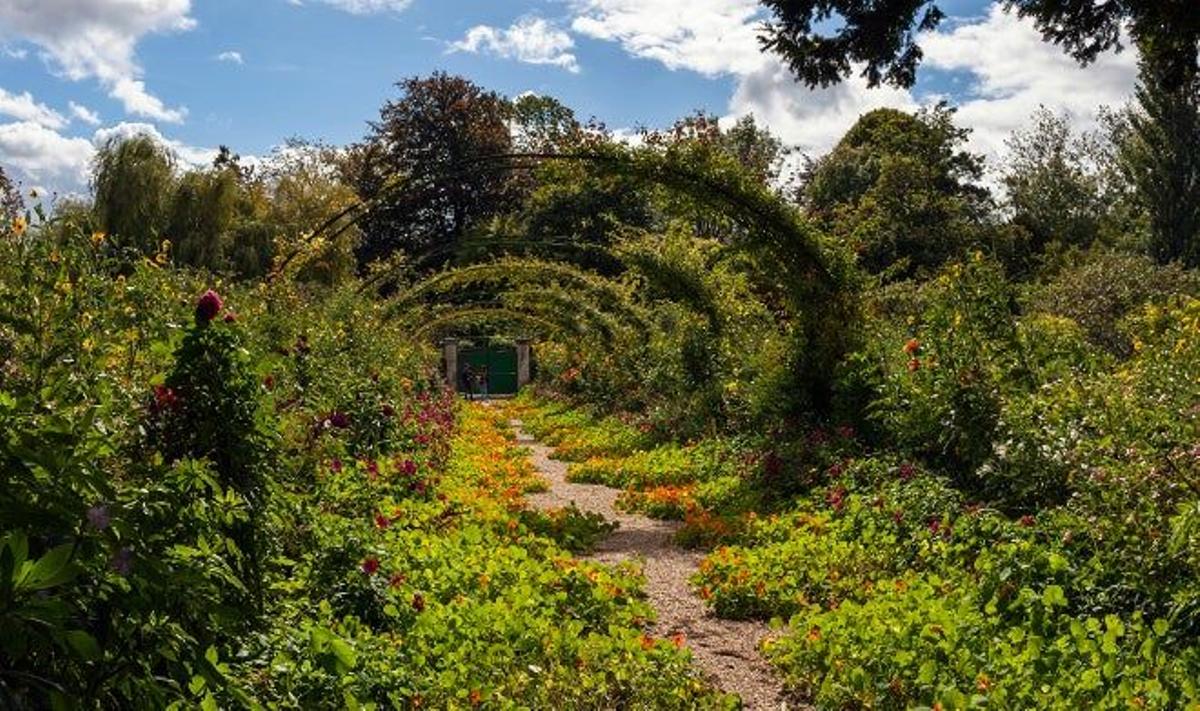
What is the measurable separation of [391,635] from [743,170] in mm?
7526

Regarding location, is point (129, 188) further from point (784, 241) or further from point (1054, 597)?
point (1054, 597)

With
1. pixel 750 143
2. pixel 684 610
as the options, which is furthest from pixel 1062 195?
pixel 684 610

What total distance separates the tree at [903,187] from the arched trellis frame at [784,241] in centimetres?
1700

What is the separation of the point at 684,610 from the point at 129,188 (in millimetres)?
23061

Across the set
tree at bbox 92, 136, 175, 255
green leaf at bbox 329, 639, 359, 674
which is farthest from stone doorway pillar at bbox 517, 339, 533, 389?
green leaf at bbox 329, 639, 359, 674

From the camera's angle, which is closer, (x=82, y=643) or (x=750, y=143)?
(x=82, y=643)

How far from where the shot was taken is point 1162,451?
4797mm

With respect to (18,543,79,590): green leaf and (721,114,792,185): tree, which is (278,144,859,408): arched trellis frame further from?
(721,114,792,185): tree

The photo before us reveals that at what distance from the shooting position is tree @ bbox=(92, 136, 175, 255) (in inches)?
971

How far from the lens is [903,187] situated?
31.9 meters

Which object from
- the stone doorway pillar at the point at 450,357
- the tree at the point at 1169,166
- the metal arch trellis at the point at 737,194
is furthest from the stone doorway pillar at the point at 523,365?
the metal arch trellis at the point at 737,194

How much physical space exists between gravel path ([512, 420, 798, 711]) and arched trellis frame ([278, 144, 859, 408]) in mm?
2658

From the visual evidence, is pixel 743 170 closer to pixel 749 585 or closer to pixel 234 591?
pixel 749 585

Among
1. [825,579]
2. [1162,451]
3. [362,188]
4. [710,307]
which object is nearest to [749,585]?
[825,579]
